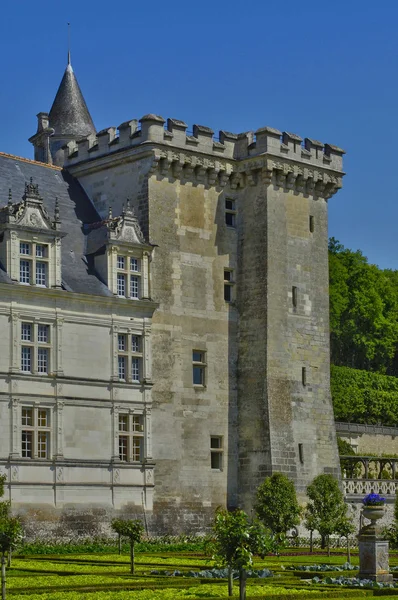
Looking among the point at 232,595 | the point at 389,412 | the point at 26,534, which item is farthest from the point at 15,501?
the point at 389,412

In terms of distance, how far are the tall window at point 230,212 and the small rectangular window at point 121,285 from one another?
5982 mm

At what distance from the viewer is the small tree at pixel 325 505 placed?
4778cm

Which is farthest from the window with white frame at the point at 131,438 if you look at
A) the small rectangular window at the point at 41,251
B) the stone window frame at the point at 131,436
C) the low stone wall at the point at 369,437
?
the low stone wall at the point at 369,437

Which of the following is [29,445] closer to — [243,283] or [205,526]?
[205,526]

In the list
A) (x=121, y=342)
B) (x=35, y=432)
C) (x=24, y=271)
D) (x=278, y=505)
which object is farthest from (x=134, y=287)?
(x=278, y=505)

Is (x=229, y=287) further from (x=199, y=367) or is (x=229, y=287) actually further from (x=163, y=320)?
(x=163, y=320)

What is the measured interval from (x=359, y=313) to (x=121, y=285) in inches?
1810

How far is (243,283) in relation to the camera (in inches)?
2117

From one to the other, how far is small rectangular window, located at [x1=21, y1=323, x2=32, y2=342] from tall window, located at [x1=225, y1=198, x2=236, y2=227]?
11084 millimetres

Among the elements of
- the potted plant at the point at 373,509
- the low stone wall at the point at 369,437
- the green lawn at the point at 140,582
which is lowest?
the green lawn at the point at 140,582

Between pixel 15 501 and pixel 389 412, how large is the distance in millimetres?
46717

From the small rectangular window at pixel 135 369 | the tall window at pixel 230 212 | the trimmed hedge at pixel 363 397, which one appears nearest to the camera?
the small rectangular window at pixel 135 369

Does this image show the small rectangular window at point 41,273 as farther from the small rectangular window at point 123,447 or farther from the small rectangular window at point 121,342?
the small rectangular window at point 123,447

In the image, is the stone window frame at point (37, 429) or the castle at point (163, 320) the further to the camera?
the castle at point (163, 320)
